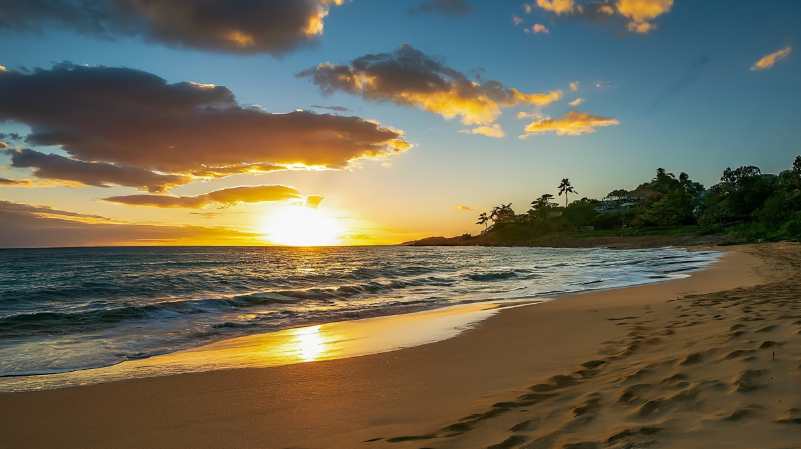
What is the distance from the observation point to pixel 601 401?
3.62 metres

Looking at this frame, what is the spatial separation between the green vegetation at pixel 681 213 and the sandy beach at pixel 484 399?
49.4m

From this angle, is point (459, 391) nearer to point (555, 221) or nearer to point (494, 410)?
point (494, 410)

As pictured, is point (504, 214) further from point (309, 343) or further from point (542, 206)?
point (309, 343)

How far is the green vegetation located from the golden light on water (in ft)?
165

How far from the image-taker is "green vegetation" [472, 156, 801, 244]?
51.6m

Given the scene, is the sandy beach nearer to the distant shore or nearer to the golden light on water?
the golden light on water

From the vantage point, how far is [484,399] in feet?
13.6

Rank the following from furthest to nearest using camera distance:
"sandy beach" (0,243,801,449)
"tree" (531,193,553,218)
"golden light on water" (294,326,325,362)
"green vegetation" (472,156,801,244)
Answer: "tree" (531,193,553,218) < "green vegetation" (472,156,801,244) < "golden light on water" (294,326,325,362) < "sandy beach" (0,243,801,449)

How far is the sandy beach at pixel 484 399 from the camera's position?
306 centimetres

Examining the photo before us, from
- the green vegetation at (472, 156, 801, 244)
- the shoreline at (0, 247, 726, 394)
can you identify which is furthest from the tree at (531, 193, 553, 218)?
the shoreline at (0, 247, 726, 394)

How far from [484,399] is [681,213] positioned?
4143 inches

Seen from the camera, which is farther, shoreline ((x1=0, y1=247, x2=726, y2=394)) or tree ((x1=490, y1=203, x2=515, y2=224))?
tree ((x1=490, y1=203, x2=515, y2=224))

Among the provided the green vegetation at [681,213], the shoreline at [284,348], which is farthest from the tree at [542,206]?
the shoreline at [284,348]

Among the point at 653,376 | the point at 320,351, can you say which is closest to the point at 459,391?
the point at 653,376
